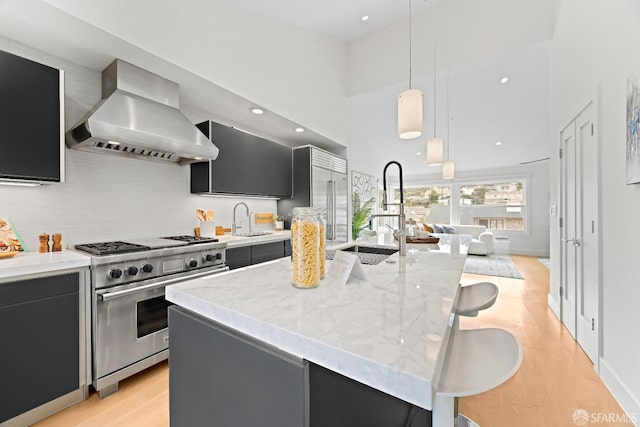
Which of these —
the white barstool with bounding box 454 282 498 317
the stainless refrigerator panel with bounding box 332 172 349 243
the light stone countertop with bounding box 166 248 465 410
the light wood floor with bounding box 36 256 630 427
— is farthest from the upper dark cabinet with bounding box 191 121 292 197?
the white barstool with bounding box 454 282 498 317

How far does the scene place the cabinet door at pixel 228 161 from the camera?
9.44 feet

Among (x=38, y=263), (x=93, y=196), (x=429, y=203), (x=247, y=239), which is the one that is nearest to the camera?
(x=38, y=263)

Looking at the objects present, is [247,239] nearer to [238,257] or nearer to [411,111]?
[238,257]

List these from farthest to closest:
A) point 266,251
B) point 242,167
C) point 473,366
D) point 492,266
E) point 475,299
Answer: point 492,266 < point 242,167 < point 266,251 < point 475,299 < point 473,366

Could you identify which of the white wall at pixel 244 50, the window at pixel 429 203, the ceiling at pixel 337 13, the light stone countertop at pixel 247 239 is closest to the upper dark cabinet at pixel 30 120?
the white wall at pixel 244 50

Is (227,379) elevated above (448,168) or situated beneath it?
situated beneath

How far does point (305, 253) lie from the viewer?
0.98 meters

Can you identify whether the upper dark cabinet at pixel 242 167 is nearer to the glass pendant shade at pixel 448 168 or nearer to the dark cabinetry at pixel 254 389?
the dark cabinetry at pixel 254 389

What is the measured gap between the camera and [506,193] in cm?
775

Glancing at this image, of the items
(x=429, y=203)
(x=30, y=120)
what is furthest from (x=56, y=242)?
(x=429, y=203)

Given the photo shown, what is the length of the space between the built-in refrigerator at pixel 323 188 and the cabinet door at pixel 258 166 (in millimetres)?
486

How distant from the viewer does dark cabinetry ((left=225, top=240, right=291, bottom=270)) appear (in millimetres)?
2625

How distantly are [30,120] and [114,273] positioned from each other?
1.06 m

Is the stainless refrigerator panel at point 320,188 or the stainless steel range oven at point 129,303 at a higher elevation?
the stainless refrigerator panel at point 320,188
